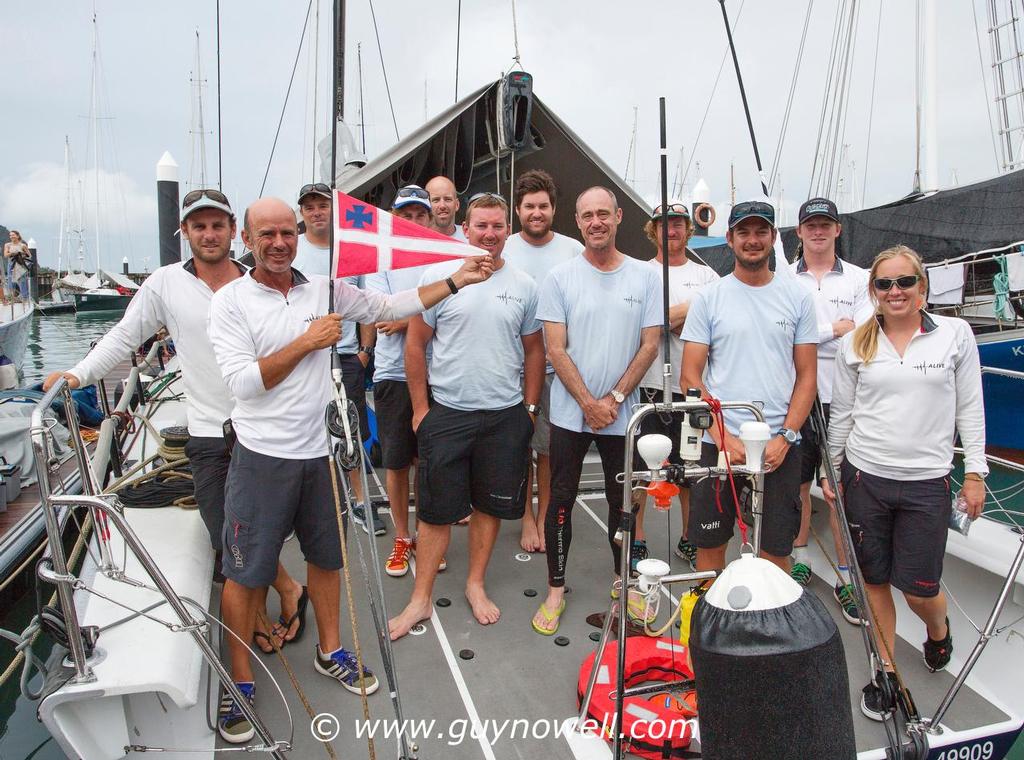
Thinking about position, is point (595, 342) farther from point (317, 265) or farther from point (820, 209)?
point (317, 265)

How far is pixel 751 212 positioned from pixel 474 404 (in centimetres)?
131

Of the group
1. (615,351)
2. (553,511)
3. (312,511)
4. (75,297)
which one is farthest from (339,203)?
(75,297)

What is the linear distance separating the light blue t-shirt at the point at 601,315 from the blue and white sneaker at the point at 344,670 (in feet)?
4.11

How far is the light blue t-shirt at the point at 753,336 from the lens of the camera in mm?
2529

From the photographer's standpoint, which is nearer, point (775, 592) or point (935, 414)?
point (775, 592)

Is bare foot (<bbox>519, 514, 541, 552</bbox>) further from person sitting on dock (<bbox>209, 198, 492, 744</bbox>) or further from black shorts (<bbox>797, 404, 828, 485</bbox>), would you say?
person sitting on dock (<bbox>209, 198, 492, 744</bbox>)

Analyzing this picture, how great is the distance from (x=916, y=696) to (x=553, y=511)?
1540 millimetres

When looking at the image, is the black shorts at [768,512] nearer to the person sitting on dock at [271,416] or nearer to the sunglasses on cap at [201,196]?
the person sitting on dock at [271,416]

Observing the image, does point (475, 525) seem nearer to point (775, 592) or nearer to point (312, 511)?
point (312, 511)

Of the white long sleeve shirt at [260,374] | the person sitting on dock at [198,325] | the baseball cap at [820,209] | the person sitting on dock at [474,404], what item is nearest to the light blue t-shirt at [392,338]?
the person sitting on dock at [474,404]

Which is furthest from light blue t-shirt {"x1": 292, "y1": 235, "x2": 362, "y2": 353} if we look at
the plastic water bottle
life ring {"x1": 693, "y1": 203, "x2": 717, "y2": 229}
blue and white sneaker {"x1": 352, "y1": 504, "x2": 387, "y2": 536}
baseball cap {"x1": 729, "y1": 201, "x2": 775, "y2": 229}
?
the plastic water bottle

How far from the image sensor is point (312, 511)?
235 centimetres

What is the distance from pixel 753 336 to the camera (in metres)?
2.52

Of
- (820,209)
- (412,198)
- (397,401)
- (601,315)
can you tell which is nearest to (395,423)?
(397,401)
